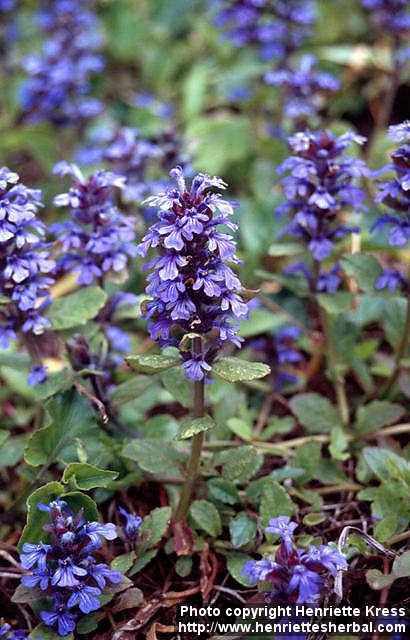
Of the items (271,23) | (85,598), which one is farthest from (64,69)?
(85,598)

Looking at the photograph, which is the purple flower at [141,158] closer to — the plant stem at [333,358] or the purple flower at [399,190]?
the plant stem at [333,358]

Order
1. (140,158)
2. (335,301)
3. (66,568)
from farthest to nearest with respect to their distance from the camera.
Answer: (140,158) → (335,301) → (66,568)

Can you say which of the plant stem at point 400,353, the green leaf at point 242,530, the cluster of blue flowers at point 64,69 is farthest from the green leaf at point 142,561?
the cluster of blue flowers at point 64,69

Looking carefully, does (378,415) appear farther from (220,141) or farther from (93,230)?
(220,141)

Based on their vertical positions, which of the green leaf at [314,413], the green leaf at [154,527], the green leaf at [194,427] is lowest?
the green leaf at [154,527]

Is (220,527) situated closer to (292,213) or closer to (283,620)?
(283,620)

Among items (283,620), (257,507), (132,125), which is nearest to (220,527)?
(257,507)
